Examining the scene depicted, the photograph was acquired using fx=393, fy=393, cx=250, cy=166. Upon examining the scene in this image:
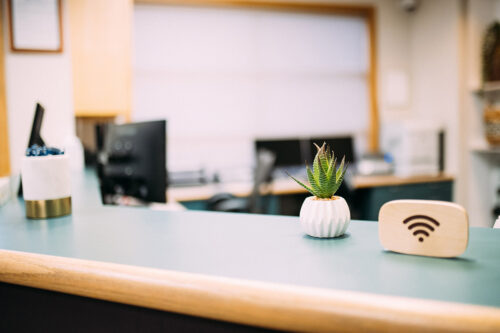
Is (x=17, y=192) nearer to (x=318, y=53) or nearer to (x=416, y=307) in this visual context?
(x=416, y=307)

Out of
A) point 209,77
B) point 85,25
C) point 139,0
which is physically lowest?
point 209,77

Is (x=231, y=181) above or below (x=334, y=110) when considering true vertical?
below

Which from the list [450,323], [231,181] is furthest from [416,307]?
[231,181]

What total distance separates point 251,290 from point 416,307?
0.23 m

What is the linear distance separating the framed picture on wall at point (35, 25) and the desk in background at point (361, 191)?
1391 mm

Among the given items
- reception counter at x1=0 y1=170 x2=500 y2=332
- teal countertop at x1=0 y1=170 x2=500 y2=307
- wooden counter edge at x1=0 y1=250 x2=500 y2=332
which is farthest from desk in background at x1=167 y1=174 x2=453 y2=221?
wooden counter edge at x1=0 y1=250 x2=500 y2=332

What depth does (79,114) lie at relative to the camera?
113 inches

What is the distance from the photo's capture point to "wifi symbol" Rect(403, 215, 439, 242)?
72cm

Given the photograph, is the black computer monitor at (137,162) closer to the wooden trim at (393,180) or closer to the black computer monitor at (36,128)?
the black computer monitor at (36,128)

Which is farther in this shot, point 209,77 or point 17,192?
point 209,77

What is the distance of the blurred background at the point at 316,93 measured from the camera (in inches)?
138

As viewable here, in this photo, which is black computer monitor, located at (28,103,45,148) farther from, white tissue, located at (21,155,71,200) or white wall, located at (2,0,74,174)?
white wall, located at (2,0,74,174)

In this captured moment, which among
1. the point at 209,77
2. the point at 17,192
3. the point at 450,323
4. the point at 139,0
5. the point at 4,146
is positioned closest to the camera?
the point at 450,323

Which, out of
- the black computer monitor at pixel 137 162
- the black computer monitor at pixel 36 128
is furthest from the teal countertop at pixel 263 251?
the black computer monitor at pixel 137 162
